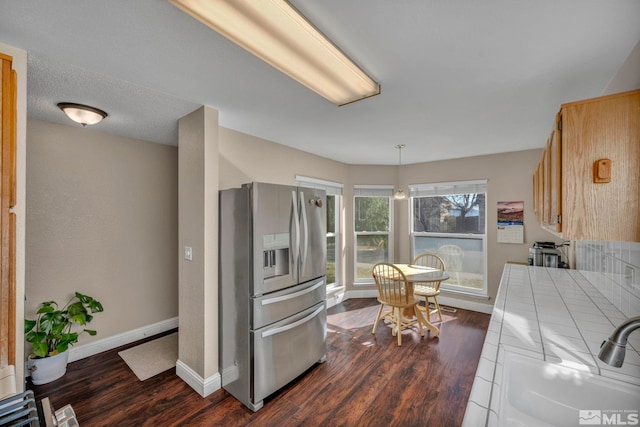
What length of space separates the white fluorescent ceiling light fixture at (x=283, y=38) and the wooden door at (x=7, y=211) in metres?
1.04

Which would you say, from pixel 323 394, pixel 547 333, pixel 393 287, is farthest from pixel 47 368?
pixel 547 333

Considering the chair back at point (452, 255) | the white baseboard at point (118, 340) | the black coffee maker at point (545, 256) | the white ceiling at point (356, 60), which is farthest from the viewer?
the chair back at point (452, 255)

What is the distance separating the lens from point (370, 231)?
477 cm

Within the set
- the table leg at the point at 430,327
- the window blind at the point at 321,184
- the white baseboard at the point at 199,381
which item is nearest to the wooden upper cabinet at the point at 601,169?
the table leg at the point at 430,327

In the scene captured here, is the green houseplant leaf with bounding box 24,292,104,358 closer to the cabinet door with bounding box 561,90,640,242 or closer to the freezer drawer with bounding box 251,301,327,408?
the freezer drawer with bounding box 251,301,327,408

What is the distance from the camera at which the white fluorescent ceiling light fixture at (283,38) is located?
1024 mm

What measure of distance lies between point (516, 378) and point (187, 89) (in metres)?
2.51

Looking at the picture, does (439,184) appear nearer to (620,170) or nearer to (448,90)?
(448,90)

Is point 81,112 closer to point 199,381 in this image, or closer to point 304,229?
point 304,229

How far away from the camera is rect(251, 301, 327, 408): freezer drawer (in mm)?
2082

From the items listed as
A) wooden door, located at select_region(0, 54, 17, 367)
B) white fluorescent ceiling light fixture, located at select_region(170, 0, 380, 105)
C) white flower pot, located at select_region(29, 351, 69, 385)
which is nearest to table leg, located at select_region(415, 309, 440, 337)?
white fluorescent ceiling light fixture, located at select_region(170, 0, 380, 105)

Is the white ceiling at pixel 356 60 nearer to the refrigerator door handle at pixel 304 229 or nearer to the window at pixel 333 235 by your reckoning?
the refrigerator door handle at pixel 304 229

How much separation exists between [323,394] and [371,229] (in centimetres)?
297

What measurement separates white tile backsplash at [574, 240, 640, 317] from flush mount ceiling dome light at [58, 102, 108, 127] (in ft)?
12.1
